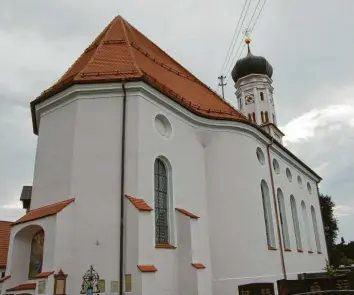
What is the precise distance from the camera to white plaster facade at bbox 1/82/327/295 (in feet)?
31.4

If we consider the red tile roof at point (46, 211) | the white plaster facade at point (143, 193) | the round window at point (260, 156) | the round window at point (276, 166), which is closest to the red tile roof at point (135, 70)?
the white plaster facade at point (143, 193)

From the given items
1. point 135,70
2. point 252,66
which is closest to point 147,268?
point 135,70

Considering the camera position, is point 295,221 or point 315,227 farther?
point 315,227

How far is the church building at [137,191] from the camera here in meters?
9.53

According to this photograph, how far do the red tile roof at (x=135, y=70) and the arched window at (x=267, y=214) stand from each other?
363cm

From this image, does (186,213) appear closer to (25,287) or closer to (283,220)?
(25,287)

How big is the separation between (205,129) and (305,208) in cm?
1116

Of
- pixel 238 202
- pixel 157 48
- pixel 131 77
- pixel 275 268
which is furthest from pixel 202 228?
pixel 157 48

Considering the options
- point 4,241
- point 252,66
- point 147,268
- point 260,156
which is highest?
point 252,66

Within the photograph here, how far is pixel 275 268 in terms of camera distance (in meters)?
15.0

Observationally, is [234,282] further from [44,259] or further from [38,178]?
[38,178]

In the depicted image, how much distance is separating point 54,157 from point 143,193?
3.14 metres

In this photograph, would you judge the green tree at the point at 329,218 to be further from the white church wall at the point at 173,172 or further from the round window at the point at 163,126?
the round window at the point at 163,126

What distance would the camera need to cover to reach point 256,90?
26703mm
